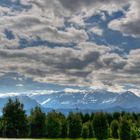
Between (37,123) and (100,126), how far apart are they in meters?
28.1

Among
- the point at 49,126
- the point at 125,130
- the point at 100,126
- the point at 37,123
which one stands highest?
the point at 37,123

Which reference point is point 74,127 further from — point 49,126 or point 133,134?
point 133,134

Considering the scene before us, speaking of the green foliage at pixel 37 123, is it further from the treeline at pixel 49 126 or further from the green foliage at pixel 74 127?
the green foliage at pixel 74 127

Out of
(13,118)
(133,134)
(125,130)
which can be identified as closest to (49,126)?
(13,118)

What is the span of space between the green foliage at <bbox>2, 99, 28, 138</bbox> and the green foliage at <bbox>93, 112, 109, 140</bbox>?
127 ft

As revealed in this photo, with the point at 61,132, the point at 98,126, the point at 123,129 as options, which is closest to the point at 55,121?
the point at 61,132

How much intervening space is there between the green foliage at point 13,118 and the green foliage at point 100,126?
38709mm

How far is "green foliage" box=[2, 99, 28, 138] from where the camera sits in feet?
470

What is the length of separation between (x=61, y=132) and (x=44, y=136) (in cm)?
1099

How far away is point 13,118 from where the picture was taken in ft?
472

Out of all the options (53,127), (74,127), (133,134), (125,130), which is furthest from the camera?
(133,134)

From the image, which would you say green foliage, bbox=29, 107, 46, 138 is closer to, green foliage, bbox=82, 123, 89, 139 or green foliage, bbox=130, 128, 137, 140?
green foliage, bbox=82, 123, 89, 139

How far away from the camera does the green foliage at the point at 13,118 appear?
143125mm

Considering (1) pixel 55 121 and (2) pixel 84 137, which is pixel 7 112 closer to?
(1) pixel 55 121
